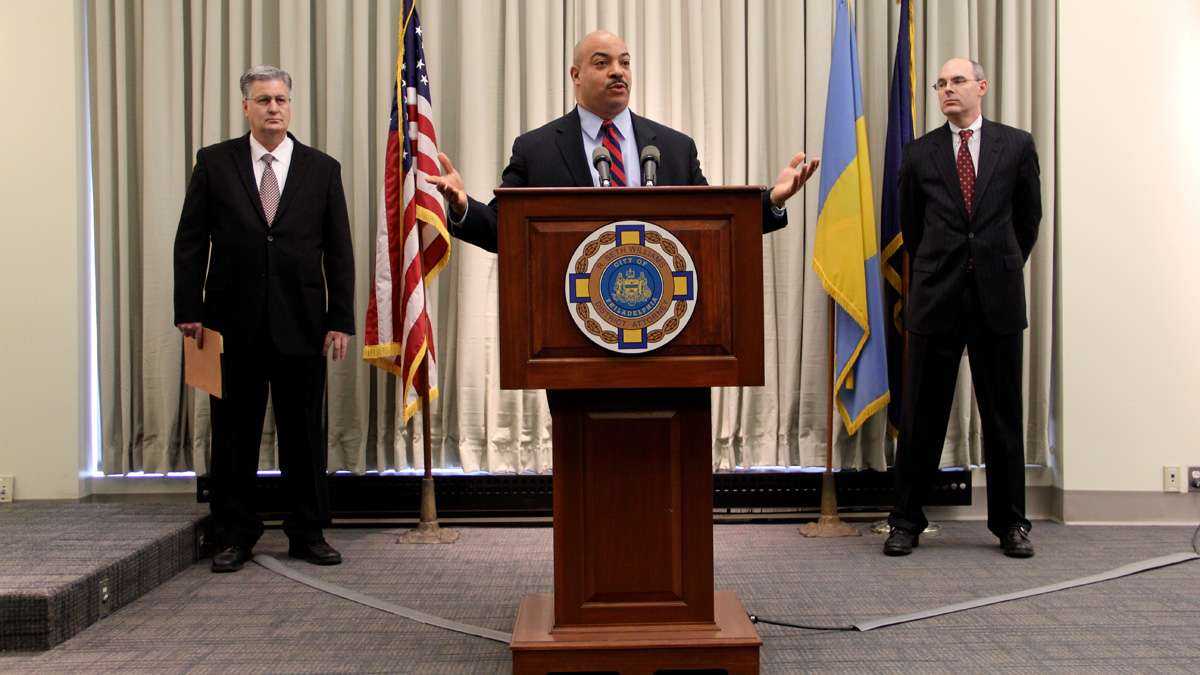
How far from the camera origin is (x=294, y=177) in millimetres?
3895

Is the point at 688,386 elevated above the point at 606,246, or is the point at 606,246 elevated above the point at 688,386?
the point at 606,246

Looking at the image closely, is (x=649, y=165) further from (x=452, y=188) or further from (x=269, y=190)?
(x=269, y=190)

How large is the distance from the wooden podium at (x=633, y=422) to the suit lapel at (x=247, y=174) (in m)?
1.85

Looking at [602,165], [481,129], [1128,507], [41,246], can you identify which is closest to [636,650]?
[602,165]

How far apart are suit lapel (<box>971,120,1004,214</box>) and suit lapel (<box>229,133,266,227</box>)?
9.11 feet

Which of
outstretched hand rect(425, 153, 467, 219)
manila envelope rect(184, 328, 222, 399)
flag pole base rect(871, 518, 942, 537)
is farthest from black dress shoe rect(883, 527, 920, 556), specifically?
manila envelope rect(184, 328, 222, 399)

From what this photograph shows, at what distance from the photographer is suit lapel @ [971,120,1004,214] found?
3922 millimetres

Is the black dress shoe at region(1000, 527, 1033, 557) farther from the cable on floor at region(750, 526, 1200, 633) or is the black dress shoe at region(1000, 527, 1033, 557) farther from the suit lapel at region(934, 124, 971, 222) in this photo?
the suit lapel at region(934, 124, 971, 222)

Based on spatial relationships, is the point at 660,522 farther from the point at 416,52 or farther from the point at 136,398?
the point at 136,398

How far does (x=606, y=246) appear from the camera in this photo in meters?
2.34

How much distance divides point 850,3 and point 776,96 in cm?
52

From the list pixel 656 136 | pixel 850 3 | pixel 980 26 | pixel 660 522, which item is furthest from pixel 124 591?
pixel 980 26

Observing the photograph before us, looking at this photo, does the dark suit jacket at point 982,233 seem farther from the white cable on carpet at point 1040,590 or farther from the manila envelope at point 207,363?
the manila envelope at point 207,363

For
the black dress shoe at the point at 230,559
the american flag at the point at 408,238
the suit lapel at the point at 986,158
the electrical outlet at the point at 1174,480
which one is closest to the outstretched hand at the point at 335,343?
the american flag at the point at 408,238
